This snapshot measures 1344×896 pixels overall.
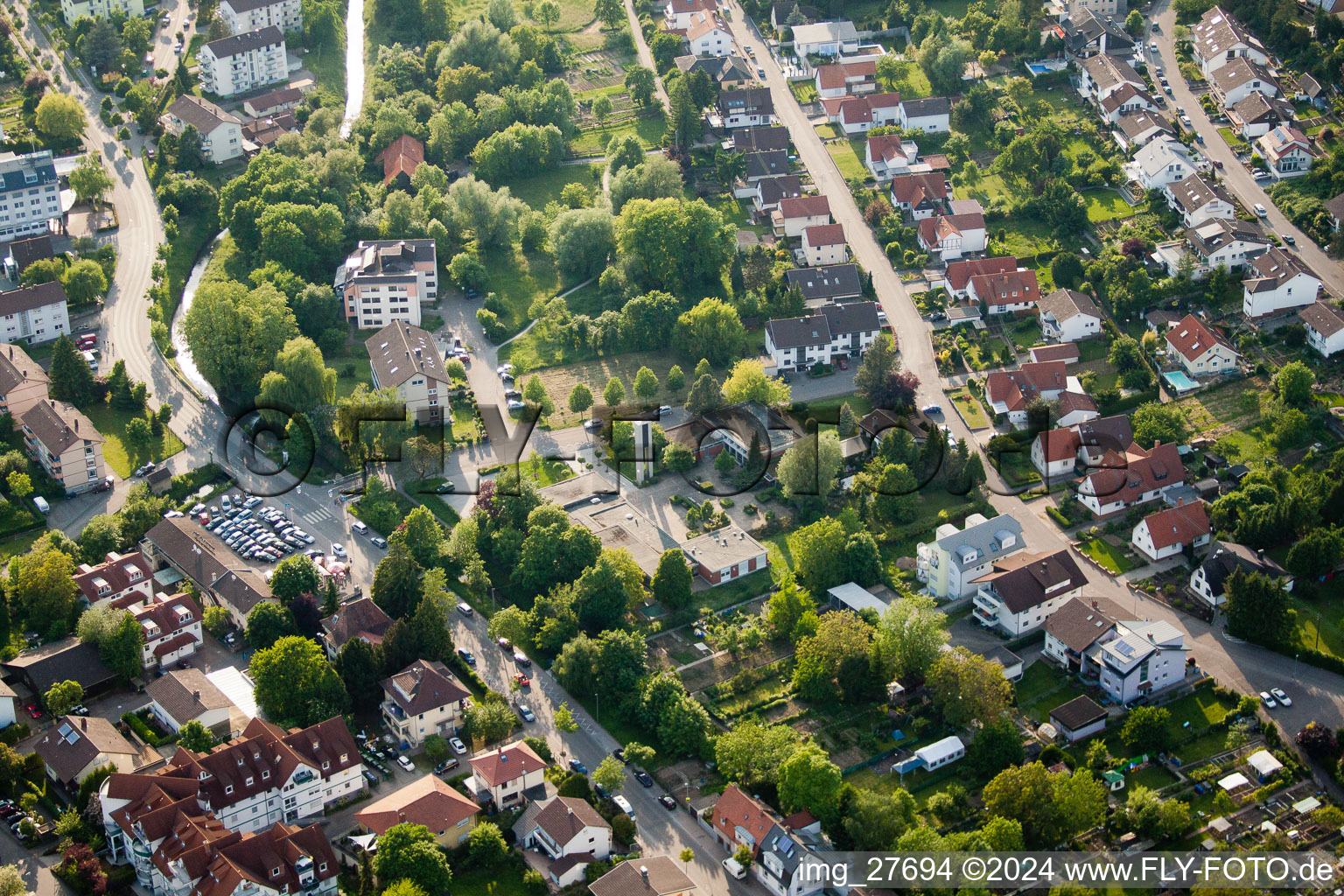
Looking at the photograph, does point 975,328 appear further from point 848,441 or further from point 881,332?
point 848,441

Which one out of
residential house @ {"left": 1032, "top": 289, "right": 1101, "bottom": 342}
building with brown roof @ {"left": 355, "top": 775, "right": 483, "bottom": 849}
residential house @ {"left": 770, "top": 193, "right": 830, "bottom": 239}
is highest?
residential house @ {"left": 770, "top": 193, "right": 830, "bottom": 239}

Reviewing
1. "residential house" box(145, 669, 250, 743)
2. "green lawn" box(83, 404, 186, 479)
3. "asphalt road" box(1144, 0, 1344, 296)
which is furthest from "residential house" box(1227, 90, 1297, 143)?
"residential house" box(145, 669, 250, 743)

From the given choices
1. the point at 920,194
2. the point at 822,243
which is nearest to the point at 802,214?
the point at 822,243

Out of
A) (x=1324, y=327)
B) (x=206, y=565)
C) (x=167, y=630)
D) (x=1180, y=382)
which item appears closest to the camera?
(x=167, y=630)

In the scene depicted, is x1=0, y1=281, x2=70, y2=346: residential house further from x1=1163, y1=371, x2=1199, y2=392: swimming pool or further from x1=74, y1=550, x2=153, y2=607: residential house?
x1=1163, y1=371, x2=1199, y2=392: swimming pool

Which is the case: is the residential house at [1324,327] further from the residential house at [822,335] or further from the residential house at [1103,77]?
the residential house at [1103,77]

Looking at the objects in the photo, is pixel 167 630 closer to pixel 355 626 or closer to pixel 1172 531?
pixel 355 626
